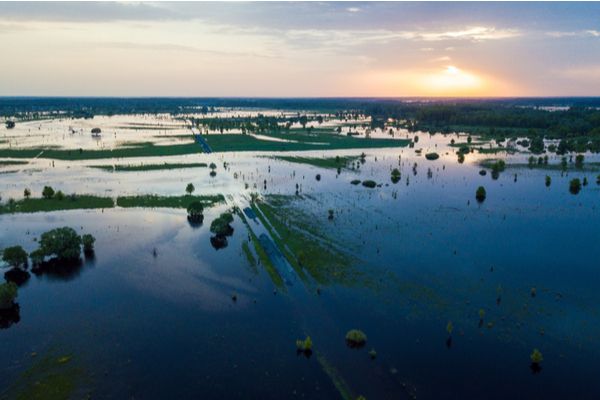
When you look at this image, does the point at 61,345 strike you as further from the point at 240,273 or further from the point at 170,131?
the point at 170,131

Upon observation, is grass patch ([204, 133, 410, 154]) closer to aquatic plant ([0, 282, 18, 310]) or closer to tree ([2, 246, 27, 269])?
tree ([2, 246, 27, 269])

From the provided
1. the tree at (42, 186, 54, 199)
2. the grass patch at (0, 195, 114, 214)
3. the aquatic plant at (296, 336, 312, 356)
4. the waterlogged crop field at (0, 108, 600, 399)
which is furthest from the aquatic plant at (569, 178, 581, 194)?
the tree at (42, 186, 54, 199)

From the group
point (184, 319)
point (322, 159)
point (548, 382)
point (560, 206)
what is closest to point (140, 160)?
point (322, 159)

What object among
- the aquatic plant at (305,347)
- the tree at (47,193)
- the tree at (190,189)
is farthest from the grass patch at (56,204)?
the aquatic plant at (305,347)

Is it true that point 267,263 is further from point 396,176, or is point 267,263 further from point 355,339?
point 396,176

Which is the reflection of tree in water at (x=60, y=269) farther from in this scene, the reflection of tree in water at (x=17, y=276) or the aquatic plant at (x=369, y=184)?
the aquatic plant at (x=369, y=184)
